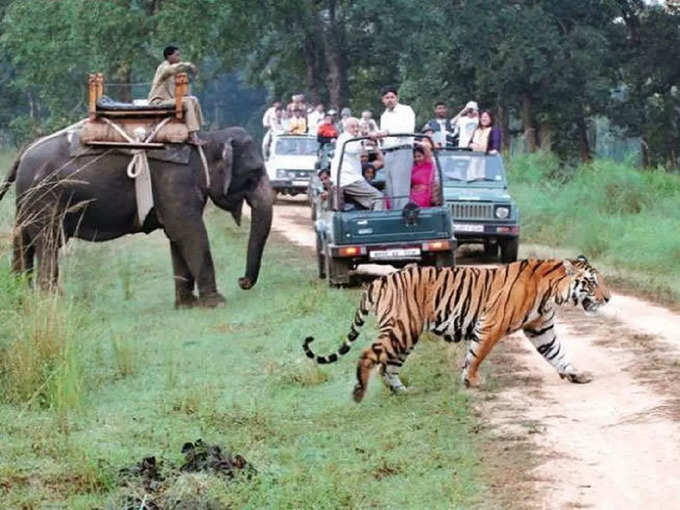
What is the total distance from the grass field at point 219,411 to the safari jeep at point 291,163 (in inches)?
664

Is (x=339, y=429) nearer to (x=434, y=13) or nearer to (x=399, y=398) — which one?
(x=399, y=398)

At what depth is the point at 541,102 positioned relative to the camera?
45.9m

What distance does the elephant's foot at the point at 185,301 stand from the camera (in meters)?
19.2

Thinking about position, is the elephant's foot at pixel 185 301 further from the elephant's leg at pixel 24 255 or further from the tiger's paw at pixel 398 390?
the tiger's paw at pixel 398 390

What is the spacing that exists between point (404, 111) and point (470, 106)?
203 inches

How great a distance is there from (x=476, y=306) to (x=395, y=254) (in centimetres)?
670

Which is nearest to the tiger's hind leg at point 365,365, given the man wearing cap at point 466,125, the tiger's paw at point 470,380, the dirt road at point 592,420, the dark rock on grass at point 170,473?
the tiger's paw at point 470,380

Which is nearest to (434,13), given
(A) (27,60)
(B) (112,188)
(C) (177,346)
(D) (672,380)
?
(A) (27,60)

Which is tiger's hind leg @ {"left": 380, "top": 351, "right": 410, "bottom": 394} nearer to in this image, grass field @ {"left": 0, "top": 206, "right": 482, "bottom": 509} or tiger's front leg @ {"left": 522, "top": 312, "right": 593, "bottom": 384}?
grass field @ {"left": 0, "top": 206, "right": 482, "bottom": 509}

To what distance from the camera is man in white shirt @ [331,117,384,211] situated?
19.2 meters

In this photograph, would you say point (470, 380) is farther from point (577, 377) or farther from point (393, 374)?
point (577, 377)

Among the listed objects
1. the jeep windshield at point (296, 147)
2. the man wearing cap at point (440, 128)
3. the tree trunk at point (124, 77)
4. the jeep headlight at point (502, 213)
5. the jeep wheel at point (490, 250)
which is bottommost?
the jeep wheel at point (490, 250)

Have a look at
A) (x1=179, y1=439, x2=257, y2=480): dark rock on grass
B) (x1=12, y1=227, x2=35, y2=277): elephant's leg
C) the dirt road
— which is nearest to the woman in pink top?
the dirt road

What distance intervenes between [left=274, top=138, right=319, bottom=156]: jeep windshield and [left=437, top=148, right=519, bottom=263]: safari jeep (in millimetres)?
12125
